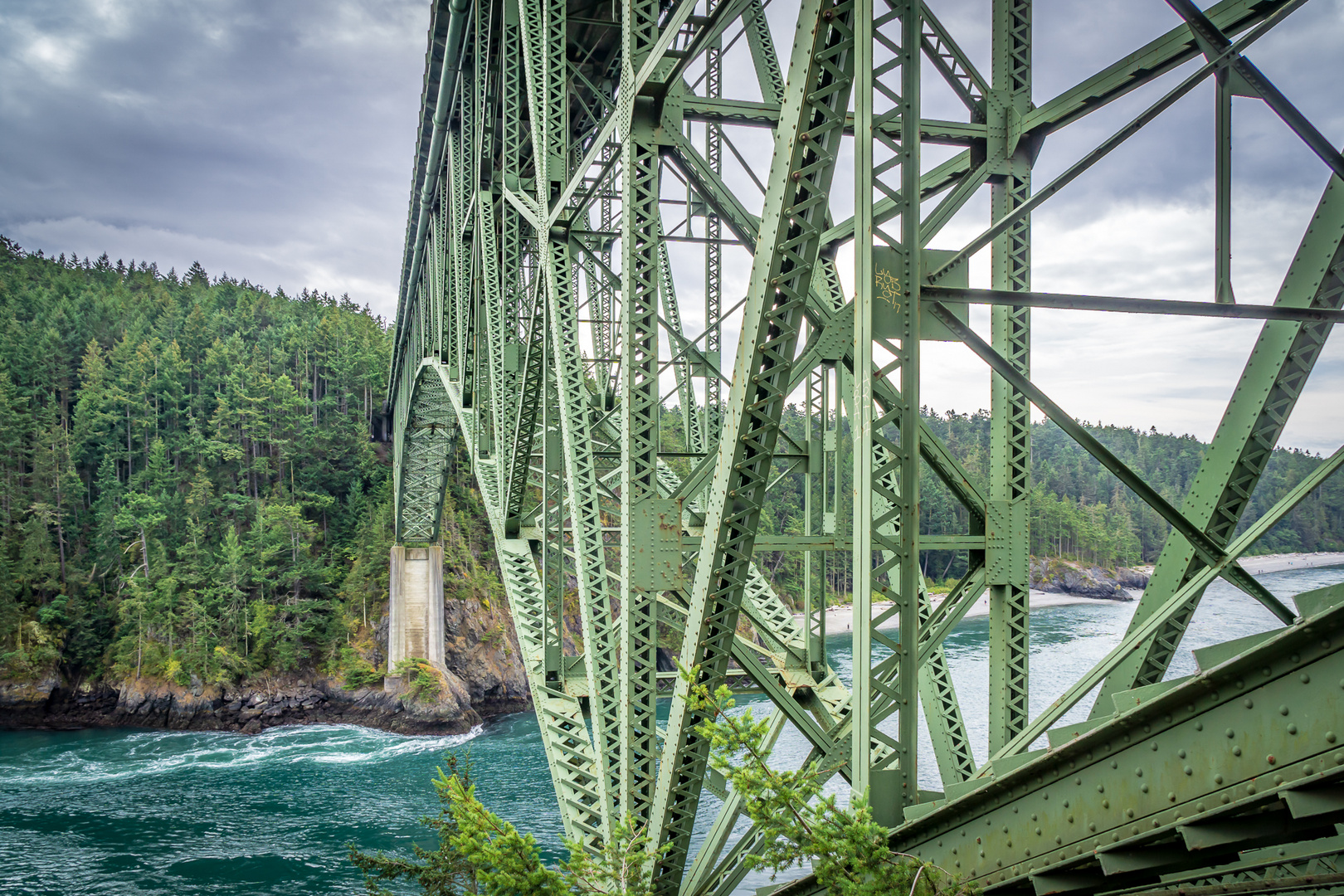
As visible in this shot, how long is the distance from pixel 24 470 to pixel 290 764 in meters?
32.3

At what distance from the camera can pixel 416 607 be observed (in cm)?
3659

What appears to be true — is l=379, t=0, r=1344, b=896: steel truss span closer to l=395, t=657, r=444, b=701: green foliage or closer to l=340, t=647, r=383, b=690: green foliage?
l=395, t=657, r=444, b=701: green foliage

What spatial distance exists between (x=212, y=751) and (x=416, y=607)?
909cm

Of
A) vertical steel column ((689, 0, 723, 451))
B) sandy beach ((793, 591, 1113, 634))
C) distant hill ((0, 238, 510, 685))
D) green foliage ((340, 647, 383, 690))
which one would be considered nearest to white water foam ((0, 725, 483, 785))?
green foliage ((340, 647, 383, 690))

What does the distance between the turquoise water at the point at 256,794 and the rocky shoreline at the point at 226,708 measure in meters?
1.18

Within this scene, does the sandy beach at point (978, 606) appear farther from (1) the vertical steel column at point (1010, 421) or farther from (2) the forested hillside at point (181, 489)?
(1) the vertical steel column at point (1010, 421)

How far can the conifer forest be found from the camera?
38375 mm

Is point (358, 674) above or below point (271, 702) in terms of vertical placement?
above

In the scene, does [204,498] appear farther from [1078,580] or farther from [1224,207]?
[1078,580]

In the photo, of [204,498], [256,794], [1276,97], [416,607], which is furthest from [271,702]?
[1276,97]

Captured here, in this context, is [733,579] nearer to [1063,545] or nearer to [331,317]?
[331,317]

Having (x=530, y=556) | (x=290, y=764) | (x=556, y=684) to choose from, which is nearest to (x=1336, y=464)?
(x=556, y=684)

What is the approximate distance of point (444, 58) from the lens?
1432cm

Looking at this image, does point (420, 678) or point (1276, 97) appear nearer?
point (1276, 97)
